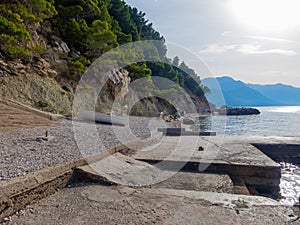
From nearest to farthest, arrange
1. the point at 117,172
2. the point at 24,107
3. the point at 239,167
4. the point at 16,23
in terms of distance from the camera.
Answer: the point at 117,172 < the point at 239,167 < the point at 24,107 < the point at 16,23

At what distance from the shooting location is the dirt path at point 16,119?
6.01 m

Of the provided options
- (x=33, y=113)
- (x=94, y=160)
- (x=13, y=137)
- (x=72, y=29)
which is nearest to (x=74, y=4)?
(x=72, y=29)

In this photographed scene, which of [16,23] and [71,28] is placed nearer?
[16,23]

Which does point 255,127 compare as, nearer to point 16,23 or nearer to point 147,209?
point 16,23

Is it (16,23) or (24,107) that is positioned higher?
(16,23)

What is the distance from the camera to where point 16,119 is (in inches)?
259

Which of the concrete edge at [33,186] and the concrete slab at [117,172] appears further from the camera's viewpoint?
the concrete slab at [117,172]

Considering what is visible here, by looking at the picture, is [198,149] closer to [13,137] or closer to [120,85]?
[13,137]

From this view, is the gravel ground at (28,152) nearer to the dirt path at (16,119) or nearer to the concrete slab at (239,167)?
the dirt path at (16,119)

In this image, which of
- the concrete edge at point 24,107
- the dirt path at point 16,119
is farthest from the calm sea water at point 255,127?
the dirt path at point 16,119

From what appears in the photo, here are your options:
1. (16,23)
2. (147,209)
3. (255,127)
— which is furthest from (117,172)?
(255,127)

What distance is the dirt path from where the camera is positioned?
19.7 feet

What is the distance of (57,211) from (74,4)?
64.2 feet

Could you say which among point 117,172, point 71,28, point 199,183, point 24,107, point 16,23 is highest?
point 71,28
